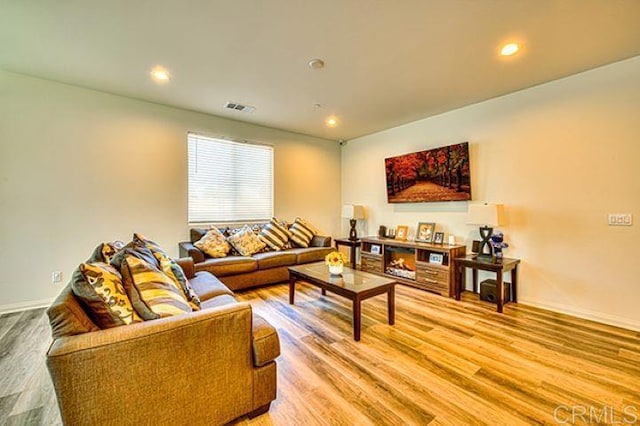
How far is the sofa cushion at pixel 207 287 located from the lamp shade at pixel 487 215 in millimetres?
3085

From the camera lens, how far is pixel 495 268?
10.4 feet

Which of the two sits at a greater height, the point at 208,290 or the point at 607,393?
the point at 208,290

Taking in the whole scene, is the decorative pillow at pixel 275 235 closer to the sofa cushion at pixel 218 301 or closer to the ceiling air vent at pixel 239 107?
the ceiling air vent at pixel 239 107

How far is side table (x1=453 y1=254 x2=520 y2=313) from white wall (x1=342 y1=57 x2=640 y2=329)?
114 millimetres

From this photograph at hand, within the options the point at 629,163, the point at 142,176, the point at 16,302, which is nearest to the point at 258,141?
the point at 142,176

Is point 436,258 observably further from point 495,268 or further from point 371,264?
point 371,264

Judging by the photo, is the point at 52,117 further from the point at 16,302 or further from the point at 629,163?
the point at 629,163

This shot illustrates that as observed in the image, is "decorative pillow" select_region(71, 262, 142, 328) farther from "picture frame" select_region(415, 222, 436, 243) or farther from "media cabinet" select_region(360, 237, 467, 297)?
"picture frame" select_region(415, 222, 436, 243)

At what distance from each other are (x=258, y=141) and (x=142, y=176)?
1.95 m

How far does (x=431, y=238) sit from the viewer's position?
437 cm

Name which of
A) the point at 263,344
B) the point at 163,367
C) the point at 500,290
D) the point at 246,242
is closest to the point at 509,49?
the point at 500,290

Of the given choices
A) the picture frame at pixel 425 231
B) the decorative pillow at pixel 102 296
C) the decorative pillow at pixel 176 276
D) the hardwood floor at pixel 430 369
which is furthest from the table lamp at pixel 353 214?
the decorative pillow at pixel 102 296

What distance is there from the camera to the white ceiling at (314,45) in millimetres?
2055

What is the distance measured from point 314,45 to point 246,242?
2.92 meters
